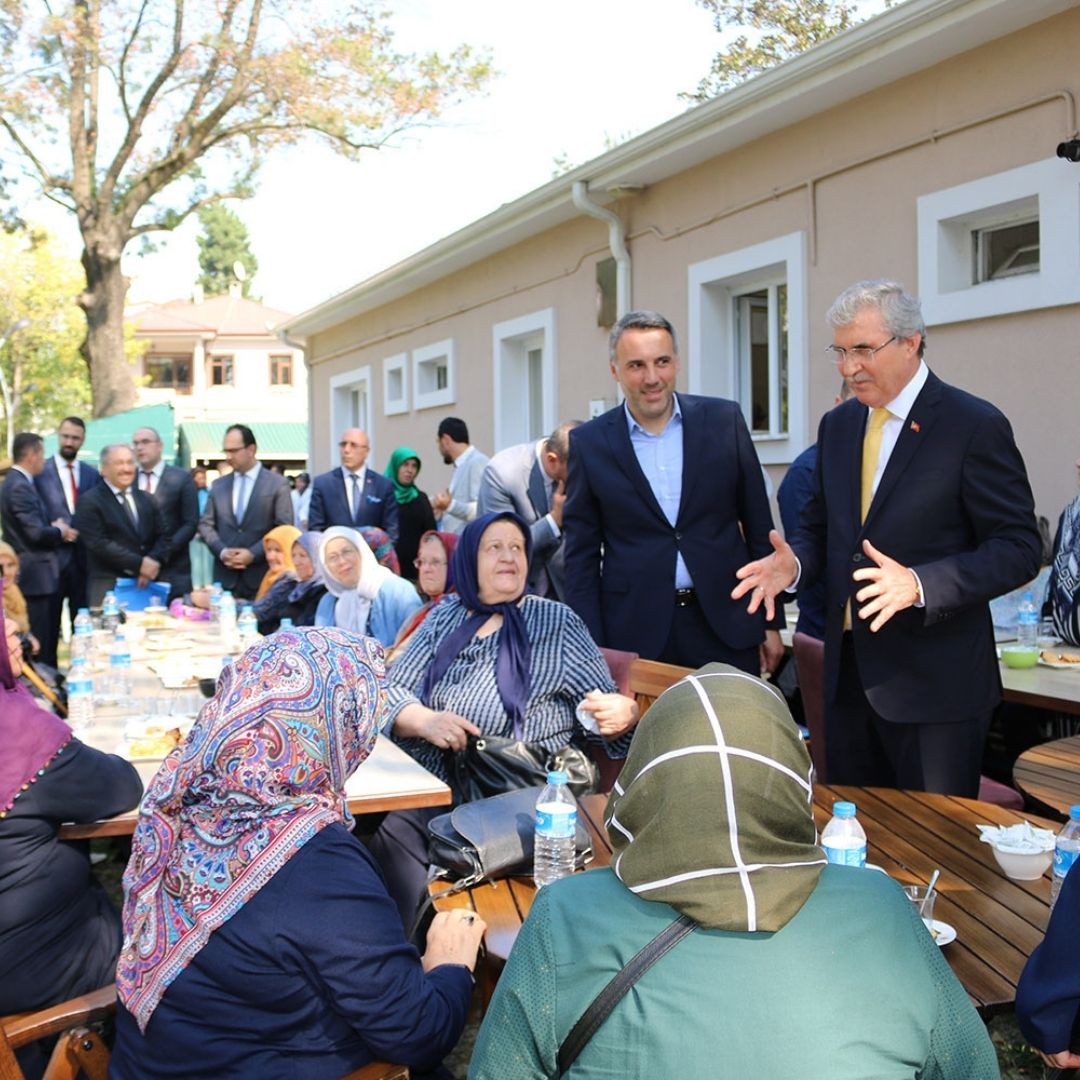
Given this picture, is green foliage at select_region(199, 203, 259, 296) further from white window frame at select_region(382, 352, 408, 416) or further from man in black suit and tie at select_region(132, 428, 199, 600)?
man in black suit and tie at select_region(132, 428, 199, 600)

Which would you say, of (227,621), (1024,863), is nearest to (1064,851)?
(1024,863)

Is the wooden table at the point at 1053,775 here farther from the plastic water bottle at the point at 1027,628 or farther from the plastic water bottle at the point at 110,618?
the plastic water bottle at the point at 110,618

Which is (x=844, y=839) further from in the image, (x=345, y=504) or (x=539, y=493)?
(x=345, y=504)

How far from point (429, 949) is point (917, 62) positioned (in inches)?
219

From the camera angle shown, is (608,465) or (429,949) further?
(608,465)

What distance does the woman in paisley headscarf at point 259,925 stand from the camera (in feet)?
6.17

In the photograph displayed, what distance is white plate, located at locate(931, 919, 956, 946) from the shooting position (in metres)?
2.00

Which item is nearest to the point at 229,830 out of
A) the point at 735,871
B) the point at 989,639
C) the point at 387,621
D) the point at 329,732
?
the point at 329,732

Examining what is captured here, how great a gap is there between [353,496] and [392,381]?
5889 mm

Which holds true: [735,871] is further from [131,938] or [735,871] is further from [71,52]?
[71,52]

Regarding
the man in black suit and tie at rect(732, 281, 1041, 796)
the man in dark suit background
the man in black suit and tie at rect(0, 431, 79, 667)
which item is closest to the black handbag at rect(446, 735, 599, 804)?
the man in black suit and tie at rect(732, 281, 1041, 796)

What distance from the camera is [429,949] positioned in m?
2.18

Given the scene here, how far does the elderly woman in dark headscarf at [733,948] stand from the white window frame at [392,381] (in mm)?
12908

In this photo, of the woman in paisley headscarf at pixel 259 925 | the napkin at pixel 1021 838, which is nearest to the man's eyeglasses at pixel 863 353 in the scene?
the napkin at pixel 1021 838
